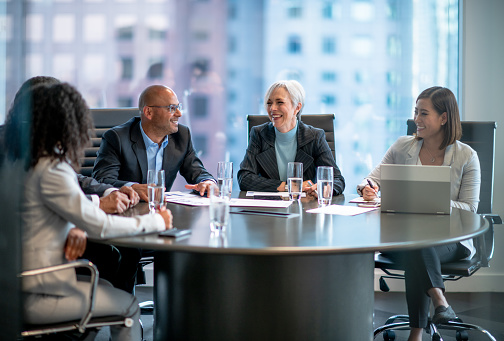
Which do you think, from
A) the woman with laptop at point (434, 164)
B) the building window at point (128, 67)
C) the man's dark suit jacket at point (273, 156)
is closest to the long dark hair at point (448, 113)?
the woman with laptop at point (434, 164)

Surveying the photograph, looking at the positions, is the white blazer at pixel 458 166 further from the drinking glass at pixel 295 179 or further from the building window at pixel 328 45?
the building window at pixel 328 45

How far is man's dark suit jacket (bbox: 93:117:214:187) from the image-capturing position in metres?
2.99

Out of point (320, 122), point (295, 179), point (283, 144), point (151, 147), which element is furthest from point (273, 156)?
point (295, 179)

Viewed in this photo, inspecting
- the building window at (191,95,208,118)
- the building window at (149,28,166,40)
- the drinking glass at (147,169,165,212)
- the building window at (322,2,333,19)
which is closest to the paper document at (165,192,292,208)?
the drinking glass at (147,169,165,212)

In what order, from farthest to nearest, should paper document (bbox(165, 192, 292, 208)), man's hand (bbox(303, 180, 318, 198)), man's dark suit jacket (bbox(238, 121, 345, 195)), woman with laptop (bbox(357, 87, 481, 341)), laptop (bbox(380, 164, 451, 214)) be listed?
1. man's dark suit jacket (bbox(238, 121, 345, 195))
2. man's hand (bbox(303, 180, 318, 198))
3. woman with laptop (bbox(357, 87, 481, 341))
4. paper document (bbox(165, 192, 292, 208))
5. laptop (bbox(380, 164, 451, 214))

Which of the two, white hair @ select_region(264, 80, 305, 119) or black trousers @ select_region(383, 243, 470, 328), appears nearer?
black trousers @ select_region(383, 243, 470, 328)

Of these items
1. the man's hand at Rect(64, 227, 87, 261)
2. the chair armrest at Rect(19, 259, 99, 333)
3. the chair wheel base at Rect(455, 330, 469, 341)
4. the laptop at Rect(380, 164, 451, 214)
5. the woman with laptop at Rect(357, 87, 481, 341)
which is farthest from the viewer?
the chair wheel base at Rect(455, 330, 469, 341)

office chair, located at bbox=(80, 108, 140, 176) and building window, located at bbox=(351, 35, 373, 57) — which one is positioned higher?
building window, located at bbox=(351, 35, 373, 57)

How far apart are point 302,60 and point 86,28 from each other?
1602mm

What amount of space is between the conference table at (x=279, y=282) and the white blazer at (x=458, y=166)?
71cm

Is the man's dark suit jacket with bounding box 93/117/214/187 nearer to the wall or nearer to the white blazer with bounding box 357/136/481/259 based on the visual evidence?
the white blazer with bounding box 357/136/481/259

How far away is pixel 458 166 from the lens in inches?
111

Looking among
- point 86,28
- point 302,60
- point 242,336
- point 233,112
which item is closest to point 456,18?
point 302,60

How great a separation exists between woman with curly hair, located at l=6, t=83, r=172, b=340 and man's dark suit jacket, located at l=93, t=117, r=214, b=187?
1143mm
